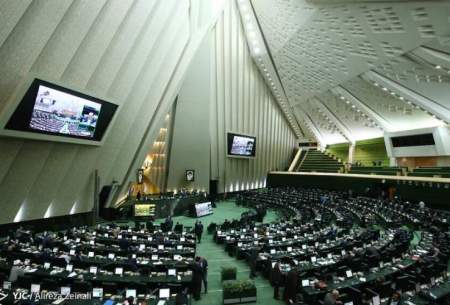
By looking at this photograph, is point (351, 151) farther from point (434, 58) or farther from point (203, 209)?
point (434, 58)

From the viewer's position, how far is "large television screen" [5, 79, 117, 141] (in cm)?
1200

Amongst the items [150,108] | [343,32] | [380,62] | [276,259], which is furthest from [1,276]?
[380,62]

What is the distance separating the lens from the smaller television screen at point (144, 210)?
22.7m

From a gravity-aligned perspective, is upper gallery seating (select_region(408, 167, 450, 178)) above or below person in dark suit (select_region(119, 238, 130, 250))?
above

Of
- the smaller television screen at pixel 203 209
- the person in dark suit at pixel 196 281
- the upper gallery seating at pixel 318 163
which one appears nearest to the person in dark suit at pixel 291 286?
the person in dark suit at pixel 196 281

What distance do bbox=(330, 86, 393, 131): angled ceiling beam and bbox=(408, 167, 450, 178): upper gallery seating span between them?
5.00 metres

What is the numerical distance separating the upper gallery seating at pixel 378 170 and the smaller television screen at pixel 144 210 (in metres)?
22.3

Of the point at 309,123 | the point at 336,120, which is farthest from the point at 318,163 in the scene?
the point at 336,120

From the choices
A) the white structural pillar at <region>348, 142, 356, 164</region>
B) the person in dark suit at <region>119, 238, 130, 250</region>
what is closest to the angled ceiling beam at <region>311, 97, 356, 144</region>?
the white structural pillar at <region>348, 142, 356, 164</region>

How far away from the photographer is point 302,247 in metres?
12.7

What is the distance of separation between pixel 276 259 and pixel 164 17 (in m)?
15.0

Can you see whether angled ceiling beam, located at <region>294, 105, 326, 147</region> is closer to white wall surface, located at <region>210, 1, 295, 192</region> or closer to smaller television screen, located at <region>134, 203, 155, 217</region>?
white wall surface, located at <region>210, 1, 295, 192</region>

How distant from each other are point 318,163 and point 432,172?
19032mm

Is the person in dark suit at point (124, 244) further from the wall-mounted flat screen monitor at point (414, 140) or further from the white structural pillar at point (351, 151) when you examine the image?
the white structural pillar at point (351, 151)
